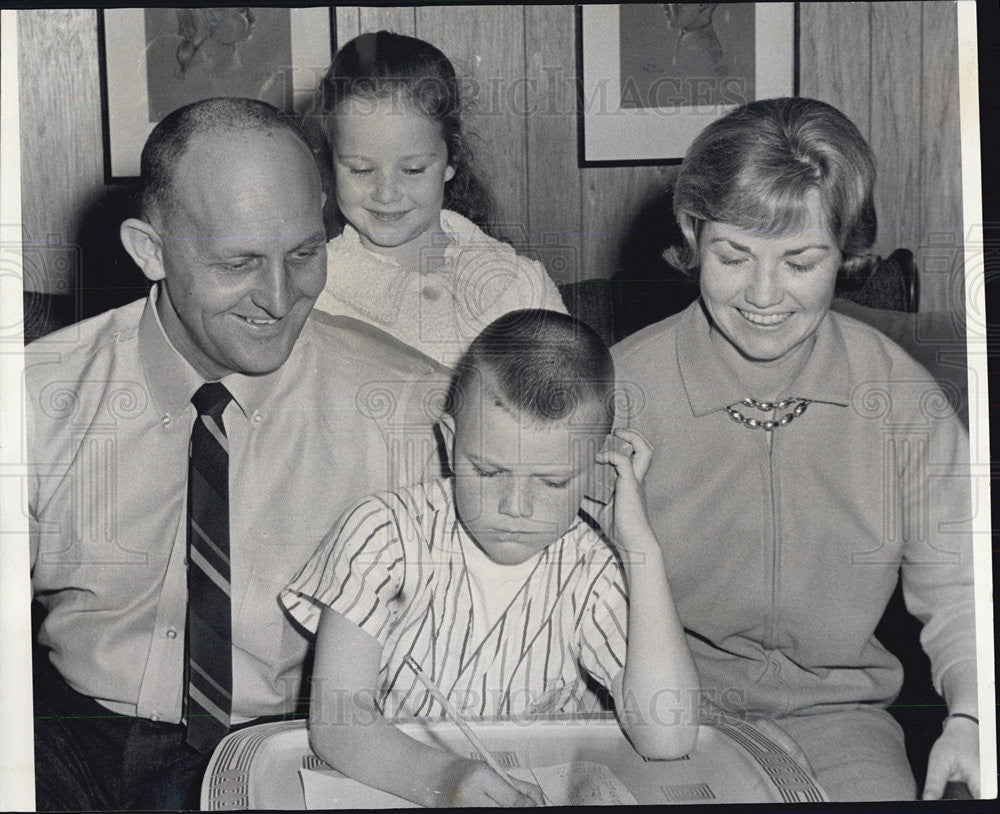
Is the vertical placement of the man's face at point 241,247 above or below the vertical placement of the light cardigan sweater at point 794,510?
above

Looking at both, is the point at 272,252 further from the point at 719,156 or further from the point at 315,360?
the point at 719,156

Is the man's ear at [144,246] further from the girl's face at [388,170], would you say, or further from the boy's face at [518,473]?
the boy's face at [518,473]

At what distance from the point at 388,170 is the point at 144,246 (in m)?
0.32

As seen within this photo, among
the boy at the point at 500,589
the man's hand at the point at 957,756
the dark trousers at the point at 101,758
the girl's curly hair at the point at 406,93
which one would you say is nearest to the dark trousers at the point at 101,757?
the dark trousers at the point at 101,758

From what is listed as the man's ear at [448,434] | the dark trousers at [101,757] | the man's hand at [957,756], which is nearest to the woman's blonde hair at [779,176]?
the man's ear at [448,434]

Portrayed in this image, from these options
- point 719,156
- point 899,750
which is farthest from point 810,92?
point 899,750

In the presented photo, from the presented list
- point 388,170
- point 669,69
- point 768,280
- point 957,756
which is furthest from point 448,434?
point 957,756

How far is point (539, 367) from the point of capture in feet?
4.69

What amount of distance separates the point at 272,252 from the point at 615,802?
80cm

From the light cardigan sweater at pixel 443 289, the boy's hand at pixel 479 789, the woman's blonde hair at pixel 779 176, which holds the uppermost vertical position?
the woman's blonde hair at pixel 779 176

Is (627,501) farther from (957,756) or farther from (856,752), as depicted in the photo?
(957,756)

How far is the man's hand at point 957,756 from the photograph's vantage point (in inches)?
57.9

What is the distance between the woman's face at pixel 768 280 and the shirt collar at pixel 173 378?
1.73ft

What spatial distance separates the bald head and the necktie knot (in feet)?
0.72
